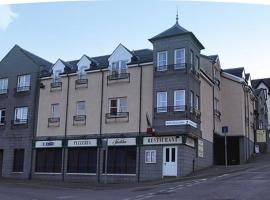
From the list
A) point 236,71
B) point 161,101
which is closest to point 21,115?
point 161,101

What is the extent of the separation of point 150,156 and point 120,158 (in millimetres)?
2627

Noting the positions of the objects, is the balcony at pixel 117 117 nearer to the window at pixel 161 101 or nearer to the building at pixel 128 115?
the building at pixel 128 115

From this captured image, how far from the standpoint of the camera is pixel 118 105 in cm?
3553

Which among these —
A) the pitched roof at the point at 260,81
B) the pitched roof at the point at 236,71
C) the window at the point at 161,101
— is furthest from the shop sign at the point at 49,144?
the pitched roof at the point at 260,81

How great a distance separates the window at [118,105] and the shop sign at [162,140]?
10.8 ft

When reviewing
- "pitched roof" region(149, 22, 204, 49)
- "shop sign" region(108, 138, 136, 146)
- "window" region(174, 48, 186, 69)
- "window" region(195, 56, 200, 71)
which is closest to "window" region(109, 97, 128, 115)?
"shop sign" region(108, 138, 136, 146)

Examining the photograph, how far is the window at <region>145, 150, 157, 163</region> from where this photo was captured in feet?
107

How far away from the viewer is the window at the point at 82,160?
117 ft

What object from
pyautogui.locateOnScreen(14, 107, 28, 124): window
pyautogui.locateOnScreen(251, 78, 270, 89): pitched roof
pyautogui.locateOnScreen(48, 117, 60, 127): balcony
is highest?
pyautogui.locateOnScreen(251, 78, 270, 89): pitched roof

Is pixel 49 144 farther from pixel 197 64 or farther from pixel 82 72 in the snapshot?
pixel 197 64

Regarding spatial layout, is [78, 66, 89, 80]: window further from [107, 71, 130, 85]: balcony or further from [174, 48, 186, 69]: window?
[174, 48, 186, 69]: window

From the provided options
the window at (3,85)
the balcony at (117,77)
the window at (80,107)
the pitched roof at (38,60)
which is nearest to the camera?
the balcony at (117,77)

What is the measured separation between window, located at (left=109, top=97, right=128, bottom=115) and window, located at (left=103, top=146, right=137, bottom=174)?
2924 mm

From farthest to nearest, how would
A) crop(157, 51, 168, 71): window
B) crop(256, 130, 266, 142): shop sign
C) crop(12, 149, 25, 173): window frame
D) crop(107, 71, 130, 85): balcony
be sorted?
crop(256, 130, 266, 142): shop sign < crop(12, 149, 25, 173): window frame < crop(107, 71, 130, 85): balcony < crop(157, 51, 168, 71): window
